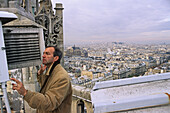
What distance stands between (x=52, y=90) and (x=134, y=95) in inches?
20.8

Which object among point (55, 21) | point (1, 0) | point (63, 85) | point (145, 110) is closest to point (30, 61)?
point (63, 85)

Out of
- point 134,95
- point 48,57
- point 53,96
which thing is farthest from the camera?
point 48,57

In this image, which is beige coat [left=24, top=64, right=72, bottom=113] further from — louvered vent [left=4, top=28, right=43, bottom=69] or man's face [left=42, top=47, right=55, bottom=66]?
louvered vent [left=4, top=28, right=43, bottom=69]

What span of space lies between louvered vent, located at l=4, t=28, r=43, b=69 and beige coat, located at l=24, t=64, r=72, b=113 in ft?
0.99

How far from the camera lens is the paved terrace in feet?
2.75

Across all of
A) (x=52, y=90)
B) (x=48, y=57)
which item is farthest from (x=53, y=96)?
(x=48, y=57)

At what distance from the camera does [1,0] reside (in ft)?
5.96

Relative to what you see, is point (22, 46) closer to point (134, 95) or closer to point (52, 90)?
point (52, 90)

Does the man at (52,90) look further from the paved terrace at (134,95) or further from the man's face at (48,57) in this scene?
the paved terrace at (134,95)

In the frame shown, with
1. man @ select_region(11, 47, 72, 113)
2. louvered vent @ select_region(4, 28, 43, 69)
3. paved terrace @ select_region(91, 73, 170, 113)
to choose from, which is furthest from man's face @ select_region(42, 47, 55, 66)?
paved terrace @ select_region(91, 73, 170, 113)

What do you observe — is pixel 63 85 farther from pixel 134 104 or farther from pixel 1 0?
pixel 1 0

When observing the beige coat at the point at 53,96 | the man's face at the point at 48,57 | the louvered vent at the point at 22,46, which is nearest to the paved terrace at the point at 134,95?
the beige coat at the point at 53,96

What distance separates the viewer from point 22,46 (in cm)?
138

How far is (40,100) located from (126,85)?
572mm
